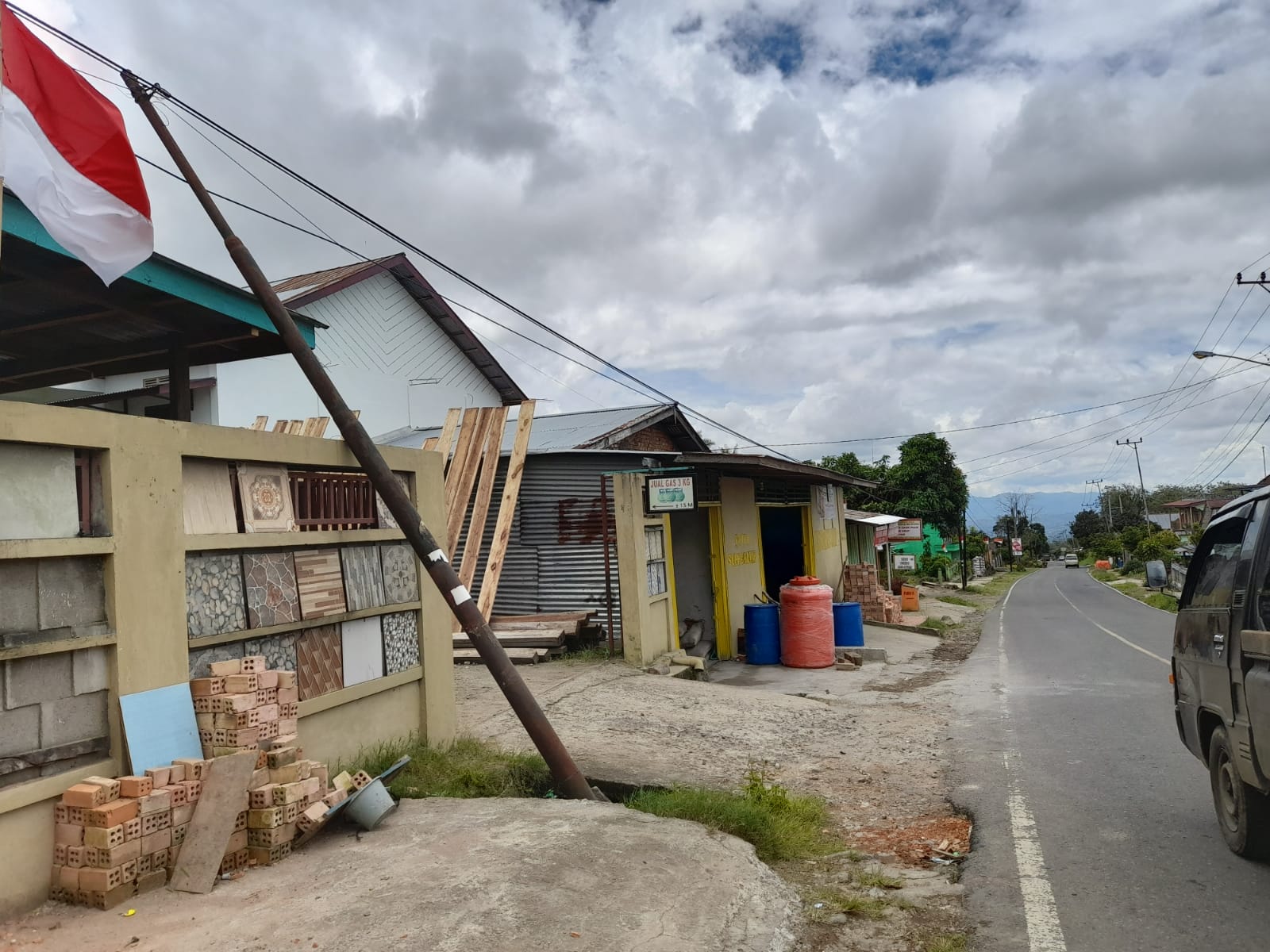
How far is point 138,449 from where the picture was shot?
5215 mm

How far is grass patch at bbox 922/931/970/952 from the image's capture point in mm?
4281

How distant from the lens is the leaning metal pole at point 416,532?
6.54m

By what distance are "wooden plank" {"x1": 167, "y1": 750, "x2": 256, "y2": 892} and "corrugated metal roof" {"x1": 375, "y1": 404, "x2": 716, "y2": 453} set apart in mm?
8824

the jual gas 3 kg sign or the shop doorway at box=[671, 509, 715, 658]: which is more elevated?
the jual gas 3 kg sign

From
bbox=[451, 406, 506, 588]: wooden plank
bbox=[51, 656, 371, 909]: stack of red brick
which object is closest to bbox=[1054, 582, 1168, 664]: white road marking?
bbox=[451, 406, 506, 588]: wooden plank

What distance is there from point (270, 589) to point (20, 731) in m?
1.94

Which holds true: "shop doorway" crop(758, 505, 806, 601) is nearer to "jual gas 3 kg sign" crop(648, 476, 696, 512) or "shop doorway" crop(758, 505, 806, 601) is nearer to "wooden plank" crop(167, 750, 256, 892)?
"jual gas 3 kg sign" crop(648, 476, 696, 512)

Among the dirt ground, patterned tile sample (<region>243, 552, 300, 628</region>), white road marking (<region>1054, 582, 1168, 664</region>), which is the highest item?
patterned tile sample (<region>243, 552, 300, 628</region>)

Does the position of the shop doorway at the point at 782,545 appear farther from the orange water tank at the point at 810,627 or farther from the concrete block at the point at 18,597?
the concrete block at the point at 18,597

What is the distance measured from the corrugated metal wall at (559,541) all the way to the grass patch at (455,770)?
5.95 meters

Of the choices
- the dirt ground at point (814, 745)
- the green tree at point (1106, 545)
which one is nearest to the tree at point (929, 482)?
the dirt ground at point (814, 745)

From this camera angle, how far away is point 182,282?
6.23m

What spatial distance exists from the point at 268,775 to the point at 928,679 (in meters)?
11.3

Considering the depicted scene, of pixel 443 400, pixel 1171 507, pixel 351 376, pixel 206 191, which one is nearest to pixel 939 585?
pixel 443 400
